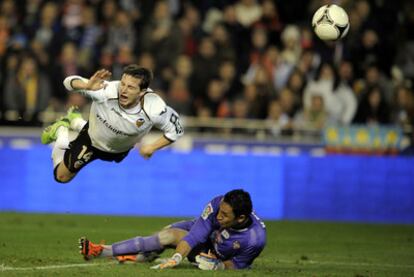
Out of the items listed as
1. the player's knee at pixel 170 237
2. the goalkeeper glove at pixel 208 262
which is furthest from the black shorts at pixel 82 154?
the goalkeeper glove at pixel 208 262

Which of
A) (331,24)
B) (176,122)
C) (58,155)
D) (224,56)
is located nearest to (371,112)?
(224,56)

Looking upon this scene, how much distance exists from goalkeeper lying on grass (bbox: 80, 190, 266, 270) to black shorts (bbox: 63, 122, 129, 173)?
187 centimetres

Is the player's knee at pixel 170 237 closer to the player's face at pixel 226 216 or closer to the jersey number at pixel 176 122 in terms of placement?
the player's face at pixel 226 216

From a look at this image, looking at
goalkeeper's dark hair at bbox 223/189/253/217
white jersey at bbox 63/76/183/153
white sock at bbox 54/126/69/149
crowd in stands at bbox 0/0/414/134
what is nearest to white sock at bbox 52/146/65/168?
white sock at bbox 54/126/69/149

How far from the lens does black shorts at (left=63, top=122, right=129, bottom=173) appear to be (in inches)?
525

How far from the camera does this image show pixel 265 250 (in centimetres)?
1473

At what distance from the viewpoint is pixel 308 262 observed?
13.3 metres

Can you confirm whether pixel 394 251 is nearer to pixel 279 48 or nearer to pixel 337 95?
pixel 337 95

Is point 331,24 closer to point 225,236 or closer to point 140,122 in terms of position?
point 140,122

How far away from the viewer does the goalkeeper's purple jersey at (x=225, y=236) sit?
37.0ft

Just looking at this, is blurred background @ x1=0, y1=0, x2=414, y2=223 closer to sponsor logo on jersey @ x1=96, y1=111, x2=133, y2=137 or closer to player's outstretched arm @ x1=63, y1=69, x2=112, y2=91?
sponsor logo on jersey @ x1=96, y1=111, x2=133, y2=137

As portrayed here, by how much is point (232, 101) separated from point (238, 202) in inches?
405

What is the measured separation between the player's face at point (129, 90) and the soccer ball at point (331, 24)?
2.71 m

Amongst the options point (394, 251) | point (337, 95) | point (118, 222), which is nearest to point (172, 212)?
point (118, 222)
